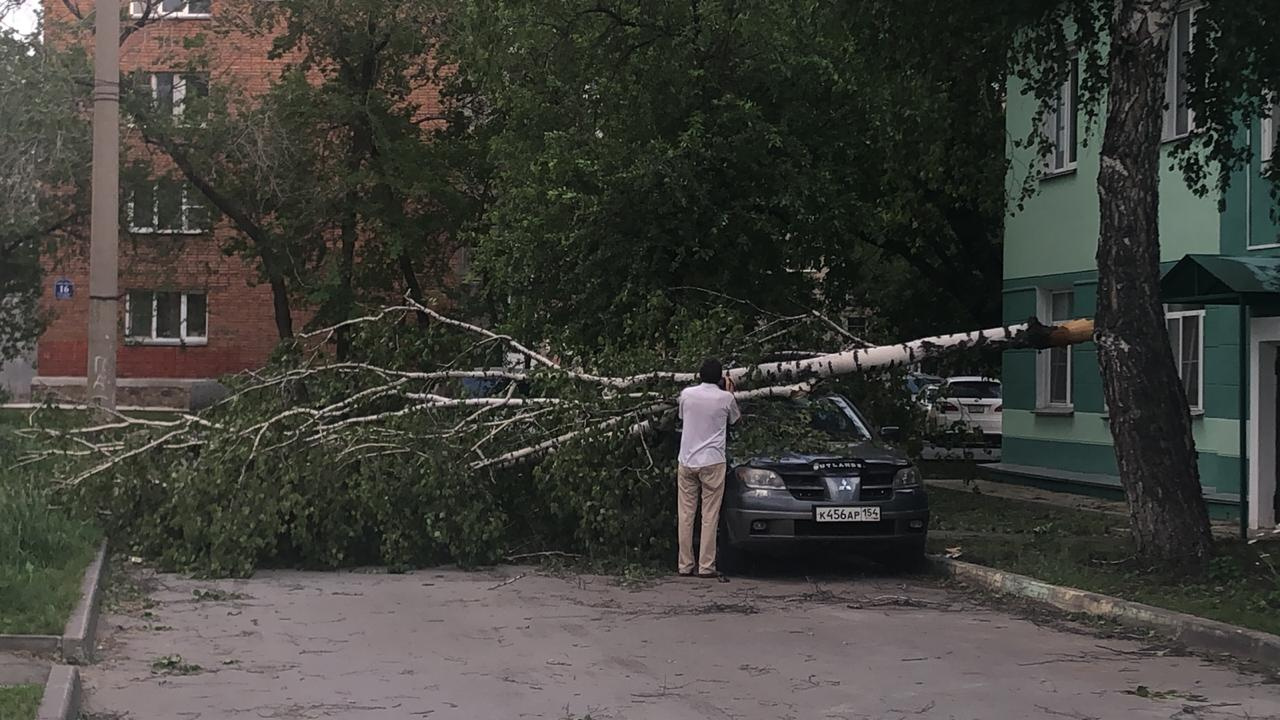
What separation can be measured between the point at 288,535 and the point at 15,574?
3.18 m

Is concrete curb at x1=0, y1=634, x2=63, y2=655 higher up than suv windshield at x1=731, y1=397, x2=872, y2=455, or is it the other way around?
suv windshield at x1=731, y1=397, x2=872, y2=455

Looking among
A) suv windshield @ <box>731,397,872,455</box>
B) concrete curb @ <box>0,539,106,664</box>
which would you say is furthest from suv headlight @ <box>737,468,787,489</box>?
concrete curb @ <box>0,539,106,664</box>

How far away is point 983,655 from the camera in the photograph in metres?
8.98

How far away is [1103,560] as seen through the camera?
12562 millimetres

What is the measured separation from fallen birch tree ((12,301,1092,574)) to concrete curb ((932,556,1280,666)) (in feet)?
7.24

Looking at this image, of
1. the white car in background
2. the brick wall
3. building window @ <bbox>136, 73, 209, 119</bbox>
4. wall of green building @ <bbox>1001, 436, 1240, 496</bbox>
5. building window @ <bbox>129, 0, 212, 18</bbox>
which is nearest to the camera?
wall of green building @ <bbox>1001, 436, 1240, 496</bbox>

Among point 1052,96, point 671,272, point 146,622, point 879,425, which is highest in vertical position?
point 1052,96

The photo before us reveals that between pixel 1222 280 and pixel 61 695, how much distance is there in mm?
10738

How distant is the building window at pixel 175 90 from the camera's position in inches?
1022

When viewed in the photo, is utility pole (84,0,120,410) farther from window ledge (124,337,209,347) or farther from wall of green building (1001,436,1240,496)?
window ledge (124,337,209,347)

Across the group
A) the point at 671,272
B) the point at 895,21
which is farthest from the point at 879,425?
the point at 895,21

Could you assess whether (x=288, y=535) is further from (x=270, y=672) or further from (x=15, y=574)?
(x=270, y=672)

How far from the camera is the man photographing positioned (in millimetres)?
12422

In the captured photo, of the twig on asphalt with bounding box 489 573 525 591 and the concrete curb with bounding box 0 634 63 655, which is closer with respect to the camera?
the concrete curb with bounding box 0 634 63 655
